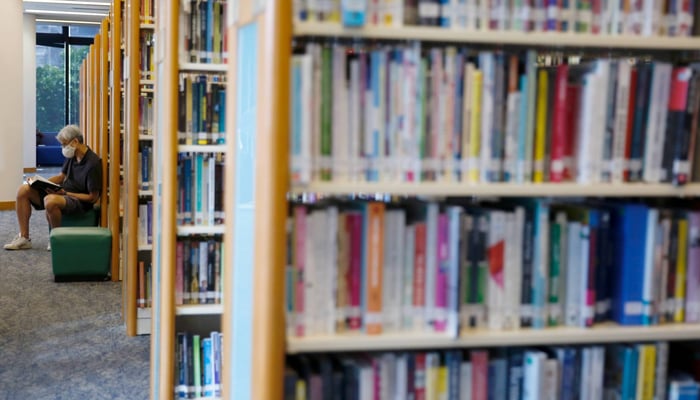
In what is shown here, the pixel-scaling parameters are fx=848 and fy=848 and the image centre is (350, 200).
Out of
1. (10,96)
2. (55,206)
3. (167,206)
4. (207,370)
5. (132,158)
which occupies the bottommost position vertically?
(207,370)

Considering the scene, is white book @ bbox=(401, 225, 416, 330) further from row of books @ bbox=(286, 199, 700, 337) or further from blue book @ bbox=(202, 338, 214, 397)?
blue book @ bbox=(202, 338, 214, 397)

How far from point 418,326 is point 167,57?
197 centimetres

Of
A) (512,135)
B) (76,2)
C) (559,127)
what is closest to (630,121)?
(559,127)

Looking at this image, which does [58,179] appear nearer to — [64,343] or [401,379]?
[64,343]

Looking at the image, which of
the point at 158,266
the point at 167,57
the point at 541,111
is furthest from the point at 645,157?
the point at 158,266

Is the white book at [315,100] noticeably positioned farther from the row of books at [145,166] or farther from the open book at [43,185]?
the open book at [43,185]

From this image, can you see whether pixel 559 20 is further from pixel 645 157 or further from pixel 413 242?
pixel 413 242

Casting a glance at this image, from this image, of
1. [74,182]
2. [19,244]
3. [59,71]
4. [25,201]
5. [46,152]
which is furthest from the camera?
[59,71]

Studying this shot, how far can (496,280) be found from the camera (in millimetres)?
2176

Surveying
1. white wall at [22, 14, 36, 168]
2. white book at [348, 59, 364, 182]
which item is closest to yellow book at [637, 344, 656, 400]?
white book at [348, 59, 364, 182]

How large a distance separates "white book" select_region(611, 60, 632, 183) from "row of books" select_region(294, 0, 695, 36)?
107 mm

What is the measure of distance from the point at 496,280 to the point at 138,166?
140 inches

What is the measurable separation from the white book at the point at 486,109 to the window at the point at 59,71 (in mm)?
18532

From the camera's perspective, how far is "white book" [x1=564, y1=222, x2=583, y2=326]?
222 centimetres
